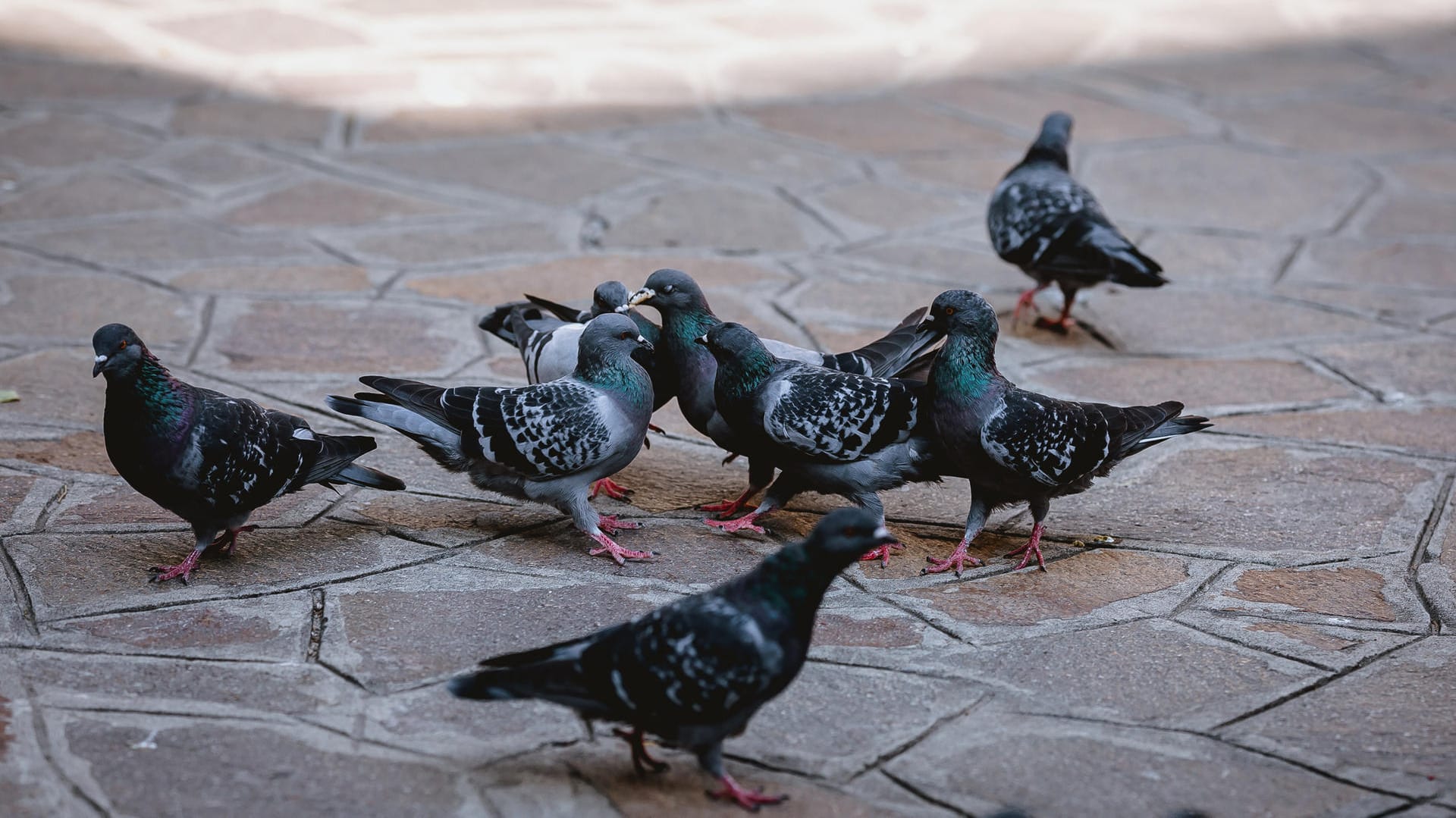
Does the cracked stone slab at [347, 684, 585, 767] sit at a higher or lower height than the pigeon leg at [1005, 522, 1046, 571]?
lower

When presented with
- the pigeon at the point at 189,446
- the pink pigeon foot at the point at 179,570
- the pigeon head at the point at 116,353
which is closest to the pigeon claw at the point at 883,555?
the pigeon at the point at 189,446

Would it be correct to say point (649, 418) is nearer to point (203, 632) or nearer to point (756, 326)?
point (203, 632)

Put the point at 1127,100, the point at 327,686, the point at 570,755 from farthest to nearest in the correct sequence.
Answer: the point at 1127,100 < the point at 327,686 < the point at 570,755

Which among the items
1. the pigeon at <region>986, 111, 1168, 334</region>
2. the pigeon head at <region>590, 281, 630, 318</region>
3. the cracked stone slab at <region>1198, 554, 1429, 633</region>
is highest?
the pigeon at <region>986, 111, 1168, 334</region>

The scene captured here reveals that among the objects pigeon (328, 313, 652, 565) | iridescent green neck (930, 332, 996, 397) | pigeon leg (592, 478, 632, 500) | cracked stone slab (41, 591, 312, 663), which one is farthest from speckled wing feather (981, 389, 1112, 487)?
cracked stone slab (41, 591, 312, 663)

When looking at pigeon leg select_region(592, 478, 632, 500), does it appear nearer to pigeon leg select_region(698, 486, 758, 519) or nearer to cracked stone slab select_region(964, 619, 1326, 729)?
pigeon leg select_region(698, 486, 758, 519)

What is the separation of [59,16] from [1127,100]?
8.79 metres

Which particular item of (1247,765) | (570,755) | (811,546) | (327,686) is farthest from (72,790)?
(1247,765)

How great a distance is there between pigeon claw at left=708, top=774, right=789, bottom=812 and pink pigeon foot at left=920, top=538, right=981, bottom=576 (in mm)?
1500

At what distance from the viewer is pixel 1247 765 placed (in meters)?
3.27

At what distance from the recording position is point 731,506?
4836mm

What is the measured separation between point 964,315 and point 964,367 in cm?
19

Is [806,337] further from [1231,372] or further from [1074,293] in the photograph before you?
[1231,372]

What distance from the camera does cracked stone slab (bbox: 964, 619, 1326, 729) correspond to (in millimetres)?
3537
